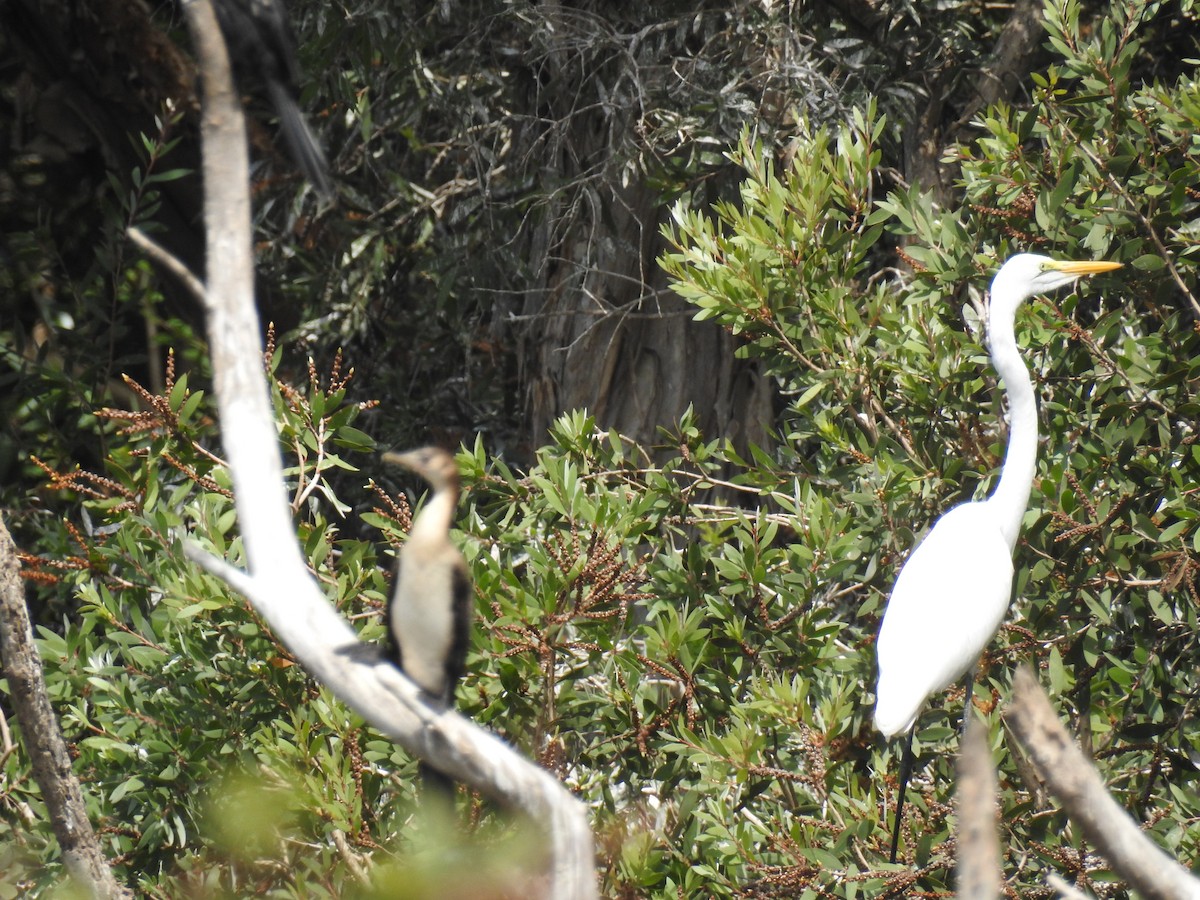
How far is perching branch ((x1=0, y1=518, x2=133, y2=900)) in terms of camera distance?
7.91 feet

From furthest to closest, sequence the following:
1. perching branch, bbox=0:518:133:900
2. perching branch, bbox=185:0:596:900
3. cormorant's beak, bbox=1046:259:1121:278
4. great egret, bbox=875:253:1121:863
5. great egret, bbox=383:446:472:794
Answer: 1. cormorant's beak, bbox=1046:259:1121:278
2. great egret, bbox=875:253:1121:863
3. perching branch, bbox=0:518:133:900
4. great egret, bbox=383:446:472:794
5. perching branch, bbox=185:0:596:900

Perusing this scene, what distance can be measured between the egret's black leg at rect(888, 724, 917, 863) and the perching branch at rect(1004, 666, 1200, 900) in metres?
1.13

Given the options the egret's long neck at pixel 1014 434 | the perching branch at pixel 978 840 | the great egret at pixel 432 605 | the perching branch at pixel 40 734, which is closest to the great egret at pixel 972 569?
the egret's long neck at pixel 1014 434

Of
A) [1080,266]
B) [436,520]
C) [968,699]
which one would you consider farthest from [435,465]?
[1080,266]

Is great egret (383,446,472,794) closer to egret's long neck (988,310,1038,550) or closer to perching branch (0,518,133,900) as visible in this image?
perching branch (0,518,133,900)

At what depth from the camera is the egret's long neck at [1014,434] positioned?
3.01 metres

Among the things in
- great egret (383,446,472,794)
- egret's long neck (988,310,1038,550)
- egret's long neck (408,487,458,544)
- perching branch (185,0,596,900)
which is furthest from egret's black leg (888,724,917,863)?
perching branch (185,0,596,900)

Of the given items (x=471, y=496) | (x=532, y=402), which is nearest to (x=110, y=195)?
(x=532, y=402)

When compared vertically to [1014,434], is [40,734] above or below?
below

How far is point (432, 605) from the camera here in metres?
2.08

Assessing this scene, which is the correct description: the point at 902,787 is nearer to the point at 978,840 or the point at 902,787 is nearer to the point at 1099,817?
the point at 1099,817

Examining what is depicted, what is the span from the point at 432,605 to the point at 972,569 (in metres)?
1.40

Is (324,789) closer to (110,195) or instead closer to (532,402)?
(532,402)

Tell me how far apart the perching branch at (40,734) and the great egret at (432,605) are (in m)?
0.78
